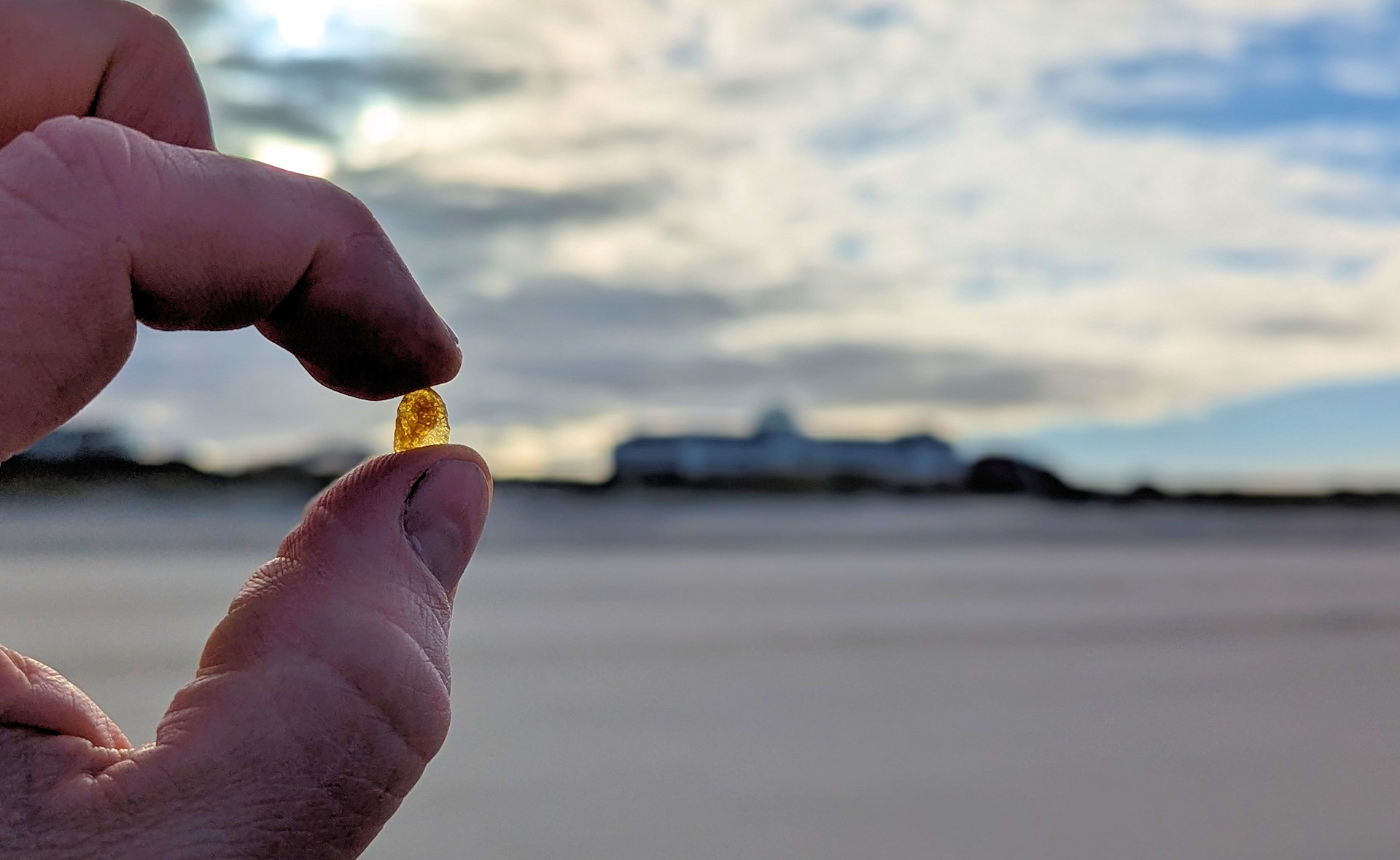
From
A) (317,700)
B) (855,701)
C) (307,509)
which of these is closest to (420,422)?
(307,509)

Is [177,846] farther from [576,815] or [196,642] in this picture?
[196,642]

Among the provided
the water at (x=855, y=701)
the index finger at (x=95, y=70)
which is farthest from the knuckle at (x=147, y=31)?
the water at (x=855, y=701)

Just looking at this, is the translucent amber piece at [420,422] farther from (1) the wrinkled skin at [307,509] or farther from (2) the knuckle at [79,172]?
(2) the knuckle at [79,172]

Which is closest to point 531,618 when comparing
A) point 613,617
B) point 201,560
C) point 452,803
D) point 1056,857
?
point 613,617

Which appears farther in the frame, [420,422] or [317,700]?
[420,422]

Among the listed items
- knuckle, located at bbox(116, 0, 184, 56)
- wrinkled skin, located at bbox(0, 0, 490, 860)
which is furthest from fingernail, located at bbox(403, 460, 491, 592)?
knuckle, located at bbox(116, 0, 184, 56)

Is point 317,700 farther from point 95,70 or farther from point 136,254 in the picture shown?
point 95,70
